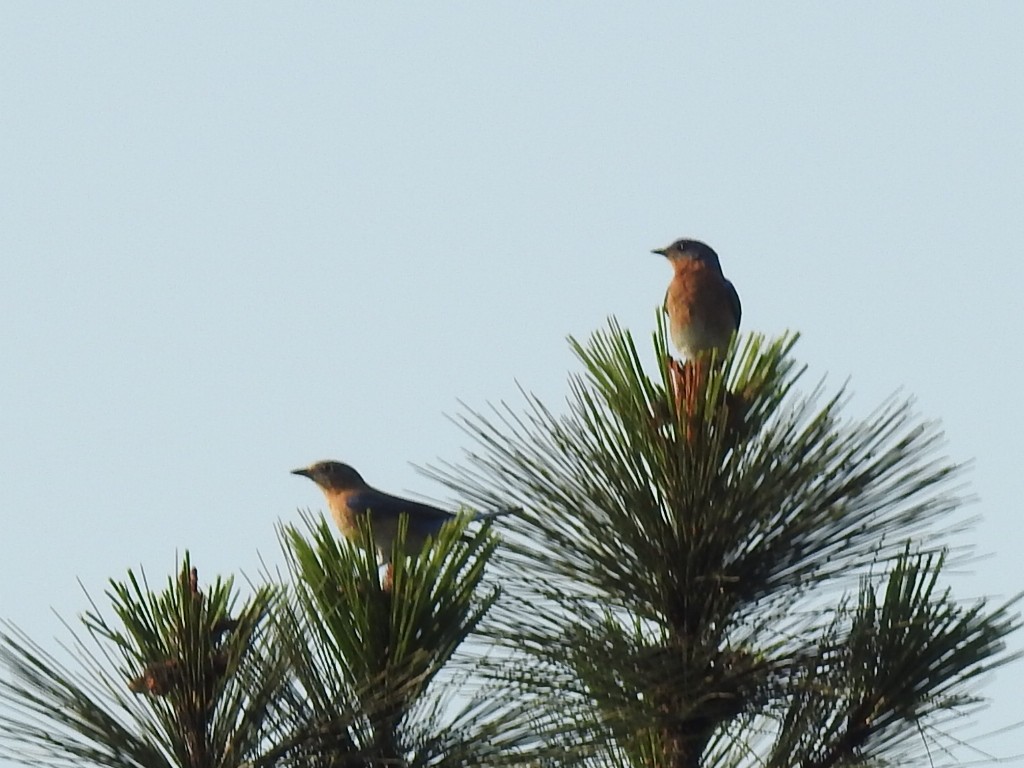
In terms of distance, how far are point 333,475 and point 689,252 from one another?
84.3 inches

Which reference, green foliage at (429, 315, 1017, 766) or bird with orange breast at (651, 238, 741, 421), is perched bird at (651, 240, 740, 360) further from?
green foliage at (429, 315, 1017, 766)

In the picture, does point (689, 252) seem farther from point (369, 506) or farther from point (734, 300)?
point (369, 506)

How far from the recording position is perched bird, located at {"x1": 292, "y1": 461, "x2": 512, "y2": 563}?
7.47 metres

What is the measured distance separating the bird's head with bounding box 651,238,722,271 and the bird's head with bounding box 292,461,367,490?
195cm

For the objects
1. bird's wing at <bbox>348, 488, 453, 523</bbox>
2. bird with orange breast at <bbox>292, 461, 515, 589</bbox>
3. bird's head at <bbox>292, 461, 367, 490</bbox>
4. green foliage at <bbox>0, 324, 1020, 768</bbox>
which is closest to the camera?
green foliage at <bbox>0, 324, 1020, 768</bbox>

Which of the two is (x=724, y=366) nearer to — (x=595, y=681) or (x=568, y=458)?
(x=568, y=458)

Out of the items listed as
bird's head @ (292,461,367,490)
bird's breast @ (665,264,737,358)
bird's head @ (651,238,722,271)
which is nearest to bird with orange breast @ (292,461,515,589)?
bird's head @ (292,461,367,490)

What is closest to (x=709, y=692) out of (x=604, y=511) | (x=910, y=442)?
(x=604, y=511)

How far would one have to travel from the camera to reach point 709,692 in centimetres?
439

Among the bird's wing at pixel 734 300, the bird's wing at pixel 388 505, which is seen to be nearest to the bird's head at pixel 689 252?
the bird's wing at pixel 734 300

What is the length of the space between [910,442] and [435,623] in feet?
4.55

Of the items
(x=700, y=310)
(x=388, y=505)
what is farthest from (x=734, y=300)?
(x=388, y=505)

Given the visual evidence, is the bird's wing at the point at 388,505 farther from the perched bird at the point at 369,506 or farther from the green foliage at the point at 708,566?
the green foliage at the point at 708,566

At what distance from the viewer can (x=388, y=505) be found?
27.3 ft
